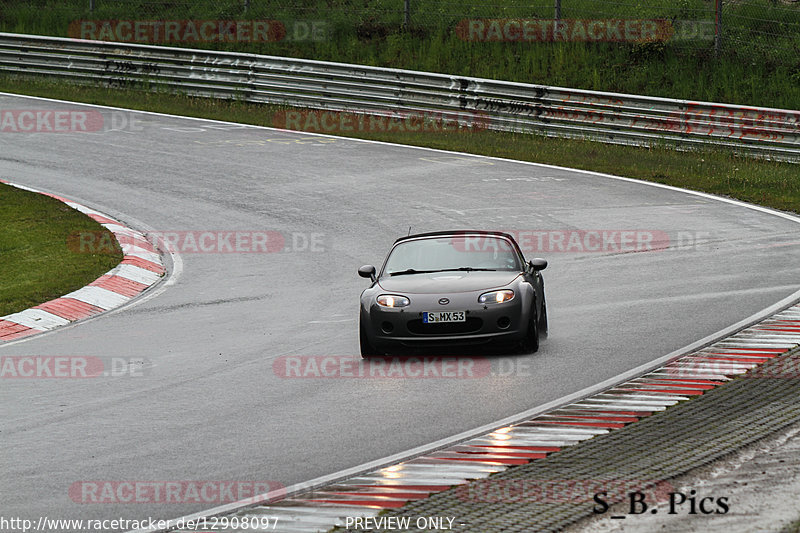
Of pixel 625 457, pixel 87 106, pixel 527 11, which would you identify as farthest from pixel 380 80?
pixel 625 457

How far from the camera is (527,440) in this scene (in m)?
8.30

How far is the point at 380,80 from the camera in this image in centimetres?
2702

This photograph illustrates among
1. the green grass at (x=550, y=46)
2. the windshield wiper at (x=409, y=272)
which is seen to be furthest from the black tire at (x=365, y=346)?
the green grass at (x=550, y=46)

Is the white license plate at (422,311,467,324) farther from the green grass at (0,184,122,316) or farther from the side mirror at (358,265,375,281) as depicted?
the green grass at (0,184,122,316)

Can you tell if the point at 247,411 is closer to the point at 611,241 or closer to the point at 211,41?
the point at 611,241

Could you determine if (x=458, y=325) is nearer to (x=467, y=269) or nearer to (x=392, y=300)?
(x=392, y=300)

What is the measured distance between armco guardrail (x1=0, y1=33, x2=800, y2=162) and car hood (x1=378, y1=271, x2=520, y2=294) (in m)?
13.2

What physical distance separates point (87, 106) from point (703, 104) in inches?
555

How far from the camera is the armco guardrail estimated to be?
78.0 feet

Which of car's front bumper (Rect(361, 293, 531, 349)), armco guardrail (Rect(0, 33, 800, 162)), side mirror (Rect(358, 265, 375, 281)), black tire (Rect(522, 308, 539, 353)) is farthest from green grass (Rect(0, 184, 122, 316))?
armco guardrail (Rect(0, 33, 800, 162))

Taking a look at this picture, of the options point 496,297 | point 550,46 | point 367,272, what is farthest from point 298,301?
point 550,46

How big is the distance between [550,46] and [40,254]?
52.3 feet

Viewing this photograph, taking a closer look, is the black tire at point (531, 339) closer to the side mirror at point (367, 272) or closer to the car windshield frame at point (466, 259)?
the car windshield frame at point (466, 259)

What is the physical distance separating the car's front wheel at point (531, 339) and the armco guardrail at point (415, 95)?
531 inches
